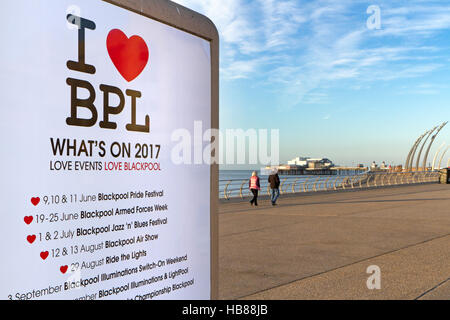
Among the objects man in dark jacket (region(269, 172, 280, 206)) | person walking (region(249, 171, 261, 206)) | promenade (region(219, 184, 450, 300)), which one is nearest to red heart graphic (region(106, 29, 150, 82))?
promenade (region(219, 184, 450, 300))

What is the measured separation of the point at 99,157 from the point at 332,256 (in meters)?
7.07

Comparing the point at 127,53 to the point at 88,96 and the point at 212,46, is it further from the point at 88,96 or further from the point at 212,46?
the point at 212,46

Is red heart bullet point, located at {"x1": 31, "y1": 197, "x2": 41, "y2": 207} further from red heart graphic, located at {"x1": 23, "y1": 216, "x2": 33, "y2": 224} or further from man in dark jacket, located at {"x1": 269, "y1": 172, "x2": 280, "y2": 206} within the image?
man in dark jacket, located at {"x1": 269, "y1": 172, "x2": 280, "y2": 206}

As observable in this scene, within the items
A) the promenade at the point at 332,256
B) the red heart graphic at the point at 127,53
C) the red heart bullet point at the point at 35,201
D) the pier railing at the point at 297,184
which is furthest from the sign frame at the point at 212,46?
the pier railing at the point at 297,184

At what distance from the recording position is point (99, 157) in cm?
198

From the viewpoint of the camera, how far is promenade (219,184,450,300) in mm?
6129

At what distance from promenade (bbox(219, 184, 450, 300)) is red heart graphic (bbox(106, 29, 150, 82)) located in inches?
164

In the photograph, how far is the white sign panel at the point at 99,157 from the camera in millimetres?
1687

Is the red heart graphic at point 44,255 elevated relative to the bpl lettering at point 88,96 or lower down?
lower down

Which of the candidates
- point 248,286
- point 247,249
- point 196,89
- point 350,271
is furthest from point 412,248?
point 196,89

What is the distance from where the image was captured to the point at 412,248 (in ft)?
30.0

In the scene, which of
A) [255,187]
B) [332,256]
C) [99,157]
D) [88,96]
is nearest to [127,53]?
[88,96]

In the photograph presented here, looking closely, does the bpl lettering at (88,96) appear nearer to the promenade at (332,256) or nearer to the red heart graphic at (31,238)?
the red heart graphic at (31,238)

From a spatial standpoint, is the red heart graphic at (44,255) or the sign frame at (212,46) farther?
the sign frame at (212,46)
